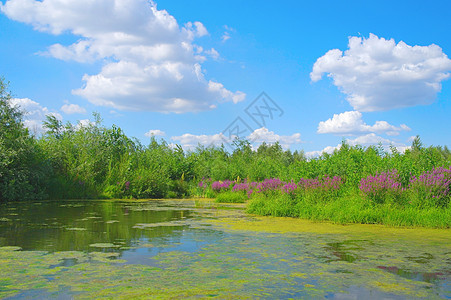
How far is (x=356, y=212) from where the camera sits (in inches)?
316

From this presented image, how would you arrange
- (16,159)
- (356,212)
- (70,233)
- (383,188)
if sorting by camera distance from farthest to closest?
(16,159), (383,188), (356,212), (70,233)

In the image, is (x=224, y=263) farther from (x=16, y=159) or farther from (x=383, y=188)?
(x=16, y=159)

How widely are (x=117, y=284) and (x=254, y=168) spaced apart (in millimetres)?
16635

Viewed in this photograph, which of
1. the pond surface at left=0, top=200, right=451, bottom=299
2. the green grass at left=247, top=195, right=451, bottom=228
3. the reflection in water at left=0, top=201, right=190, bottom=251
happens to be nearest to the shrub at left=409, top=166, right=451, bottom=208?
the green grass at left=247, top=195, right=451, bottom=228

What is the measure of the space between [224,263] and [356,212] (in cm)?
481

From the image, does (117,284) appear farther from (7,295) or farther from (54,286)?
(7,295)

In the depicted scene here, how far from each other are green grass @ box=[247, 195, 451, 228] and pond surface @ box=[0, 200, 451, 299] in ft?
1.90

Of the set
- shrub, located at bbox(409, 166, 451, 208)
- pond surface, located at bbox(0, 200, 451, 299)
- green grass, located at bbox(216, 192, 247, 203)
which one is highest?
shrub, located at bbox(409, 166, 451, 208)

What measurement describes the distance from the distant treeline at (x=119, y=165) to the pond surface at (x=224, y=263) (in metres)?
3.58

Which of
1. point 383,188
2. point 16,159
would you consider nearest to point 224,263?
point 383,188

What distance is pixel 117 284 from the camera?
3.44 meters

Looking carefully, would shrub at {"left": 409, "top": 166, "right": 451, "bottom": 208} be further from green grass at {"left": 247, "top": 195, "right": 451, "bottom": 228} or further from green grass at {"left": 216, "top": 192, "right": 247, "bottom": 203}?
green grass at {"left": 216, "top": 192, "right": 247, "bottom": 203}

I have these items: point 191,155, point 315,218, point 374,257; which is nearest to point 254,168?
point 191,155

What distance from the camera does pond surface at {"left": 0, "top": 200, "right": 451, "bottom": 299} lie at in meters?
3.29
